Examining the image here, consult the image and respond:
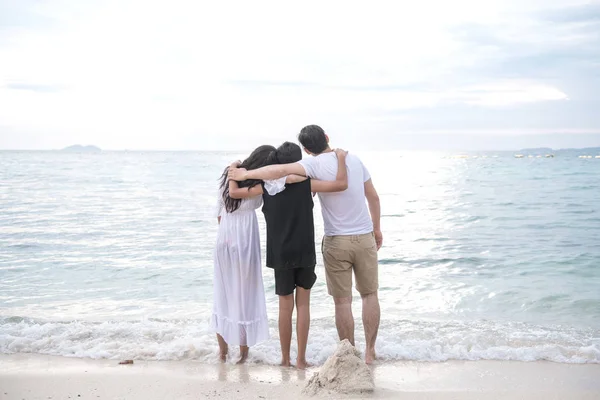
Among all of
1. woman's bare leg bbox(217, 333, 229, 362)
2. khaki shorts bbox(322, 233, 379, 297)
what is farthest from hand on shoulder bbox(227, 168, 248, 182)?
woman's bare leg bbox(217, 333, 229, 362)

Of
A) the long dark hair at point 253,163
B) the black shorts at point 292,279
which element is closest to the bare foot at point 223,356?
the black shorts at point 292,279

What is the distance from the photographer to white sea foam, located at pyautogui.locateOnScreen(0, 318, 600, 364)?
5.40m

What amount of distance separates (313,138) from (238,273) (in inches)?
50.4

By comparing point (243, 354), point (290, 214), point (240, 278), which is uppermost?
point (290, 214)

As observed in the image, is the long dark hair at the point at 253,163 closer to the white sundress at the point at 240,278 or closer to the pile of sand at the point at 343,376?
the white sundress at the point at 240,278

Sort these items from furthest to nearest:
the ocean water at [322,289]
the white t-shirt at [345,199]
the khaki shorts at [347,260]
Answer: the ocean water at [322,289] < the khaki shorts at [347,260] < the white t-shirt at [345,199]

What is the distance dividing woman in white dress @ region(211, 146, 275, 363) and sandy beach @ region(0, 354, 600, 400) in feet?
Result: 1.08

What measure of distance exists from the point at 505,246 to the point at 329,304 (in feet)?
19.8

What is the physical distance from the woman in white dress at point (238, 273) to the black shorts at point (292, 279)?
0.78ft

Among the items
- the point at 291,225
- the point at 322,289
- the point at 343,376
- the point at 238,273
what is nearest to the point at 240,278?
the point at 238,273

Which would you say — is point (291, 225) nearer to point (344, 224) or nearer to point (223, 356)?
point (344, 224)

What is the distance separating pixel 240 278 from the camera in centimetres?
493

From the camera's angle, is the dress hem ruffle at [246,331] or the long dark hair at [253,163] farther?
the dress hem ruffle at [246,331]

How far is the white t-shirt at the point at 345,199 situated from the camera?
4699 millimetres
